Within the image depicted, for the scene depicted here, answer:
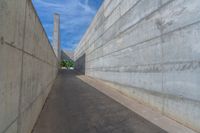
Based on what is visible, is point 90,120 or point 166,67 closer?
point 90,120

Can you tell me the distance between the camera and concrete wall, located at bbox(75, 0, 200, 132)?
2.90m

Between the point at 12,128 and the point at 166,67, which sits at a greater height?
the point at 166,67

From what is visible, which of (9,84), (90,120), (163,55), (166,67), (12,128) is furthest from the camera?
(163,55)

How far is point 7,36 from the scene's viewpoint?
142 cm

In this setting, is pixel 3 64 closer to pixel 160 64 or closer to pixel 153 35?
pixel 160 64

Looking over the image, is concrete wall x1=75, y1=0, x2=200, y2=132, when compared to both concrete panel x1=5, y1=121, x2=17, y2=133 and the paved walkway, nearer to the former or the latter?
the paved walkway

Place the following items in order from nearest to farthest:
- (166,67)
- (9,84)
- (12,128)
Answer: (9,84)
(12,128)
(166,67)

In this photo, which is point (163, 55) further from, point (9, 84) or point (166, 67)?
point (9, 84)

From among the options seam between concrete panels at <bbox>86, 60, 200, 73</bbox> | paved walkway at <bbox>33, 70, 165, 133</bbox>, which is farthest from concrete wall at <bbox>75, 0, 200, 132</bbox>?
paved walkway at <bbox>33, 70, 165, 133</bbox>

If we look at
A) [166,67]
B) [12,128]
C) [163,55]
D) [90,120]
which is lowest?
[90,120]

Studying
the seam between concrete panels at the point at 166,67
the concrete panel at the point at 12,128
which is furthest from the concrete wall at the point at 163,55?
the concrete panel at the point at 12,128

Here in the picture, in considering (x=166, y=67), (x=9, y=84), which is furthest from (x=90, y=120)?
(x=9, y=84)

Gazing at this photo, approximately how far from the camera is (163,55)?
3.72 metres

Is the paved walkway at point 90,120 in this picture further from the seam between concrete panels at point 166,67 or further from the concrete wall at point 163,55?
the seam between concrete panels at point 166,67
